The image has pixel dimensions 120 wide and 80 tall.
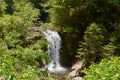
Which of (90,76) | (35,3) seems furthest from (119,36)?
(35,3)

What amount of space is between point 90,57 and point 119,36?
2.38 metres

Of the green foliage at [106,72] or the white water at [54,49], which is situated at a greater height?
the green foliage at [106,72]

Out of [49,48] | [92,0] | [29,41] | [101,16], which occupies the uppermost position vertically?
[92,0]

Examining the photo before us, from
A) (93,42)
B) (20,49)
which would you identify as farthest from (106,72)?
(93,42)

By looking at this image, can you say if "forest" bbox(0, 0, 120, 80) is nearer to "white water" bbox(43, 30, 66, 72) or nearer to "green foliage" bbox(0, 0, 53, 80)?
"green foliage" bbox(0, 0, 53, 80)

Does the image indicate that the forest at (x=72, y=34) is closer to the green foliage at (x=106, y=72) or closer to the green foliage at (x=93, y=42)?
the green foliage at (x=93, y=42)

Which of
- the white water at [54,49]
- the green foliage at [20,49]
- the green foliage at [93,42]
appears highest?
the green foliage at [20,49]

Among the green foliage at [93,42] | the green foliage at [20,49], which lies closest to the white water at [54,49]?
the green foliage at [20,49]

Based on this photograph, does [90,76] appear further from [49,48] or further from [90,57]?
[49,48]

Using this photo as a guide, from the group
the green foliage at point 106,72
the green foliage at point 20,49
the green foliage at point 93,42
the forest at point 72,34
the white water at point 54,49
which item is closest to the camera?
the green foliage at point 106,72

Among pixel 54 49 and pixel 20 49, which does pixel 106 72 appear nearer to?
pixel 20 49

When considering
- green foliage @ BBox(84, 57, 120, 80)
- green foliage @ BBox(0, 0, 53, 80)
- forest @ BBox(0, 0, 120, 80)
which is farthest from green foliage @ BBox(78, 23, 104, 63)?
green foliage @ BBox(84, 57, 120, 80)

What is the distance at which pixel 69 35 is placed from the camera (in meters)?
20.3

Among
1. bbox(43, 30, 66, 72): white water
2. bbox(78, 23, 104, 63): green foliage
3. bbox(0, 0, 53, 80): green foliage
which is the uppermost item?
bbox(0, 0, 53, 80): green foliage
